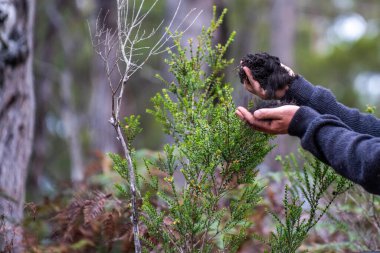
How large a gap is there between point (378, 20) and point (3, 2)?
24.3m

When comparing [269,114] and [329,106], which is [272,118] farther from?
[329,106]

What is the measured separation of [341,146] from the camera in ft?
6.49

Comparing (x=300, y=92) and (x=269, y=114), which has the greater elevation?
(x=300, y=92)

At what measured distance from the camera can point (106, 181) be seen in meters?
5.07

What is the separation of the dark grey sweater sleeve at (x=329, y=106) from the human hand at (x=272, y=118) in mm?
369

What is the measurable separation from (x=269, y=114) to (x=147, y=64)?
19776 millimetres

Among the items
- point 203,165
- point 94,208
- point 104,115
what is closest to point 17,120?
point 94,208

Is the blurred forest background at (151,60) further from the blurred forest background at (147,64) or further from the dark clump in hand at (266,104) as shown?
the dark clump in hand at (266,104)

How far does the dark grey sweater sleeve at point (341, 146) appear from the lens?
192cm

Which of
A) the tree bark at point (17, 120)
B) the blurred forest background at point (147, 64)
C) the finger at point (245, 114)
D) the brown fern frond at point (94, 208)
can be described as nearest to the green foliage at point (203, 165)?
the finger at point (245, 114)

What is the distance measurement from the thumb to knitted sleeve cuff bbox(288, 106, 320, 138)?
0.06 metres

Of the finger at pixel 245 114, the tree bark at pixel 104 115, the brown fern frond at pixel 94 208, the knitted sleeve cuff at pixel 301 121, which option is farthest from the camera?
the tree bark at pixel 104 115

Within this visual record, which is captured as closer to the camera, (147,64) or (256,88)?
(256,88)

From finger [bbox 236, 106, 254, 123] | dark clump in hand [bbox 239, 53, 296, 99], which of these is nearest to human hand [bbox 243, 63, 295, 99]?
dark clump in hand [bbox 239, 53, 296, 99]
